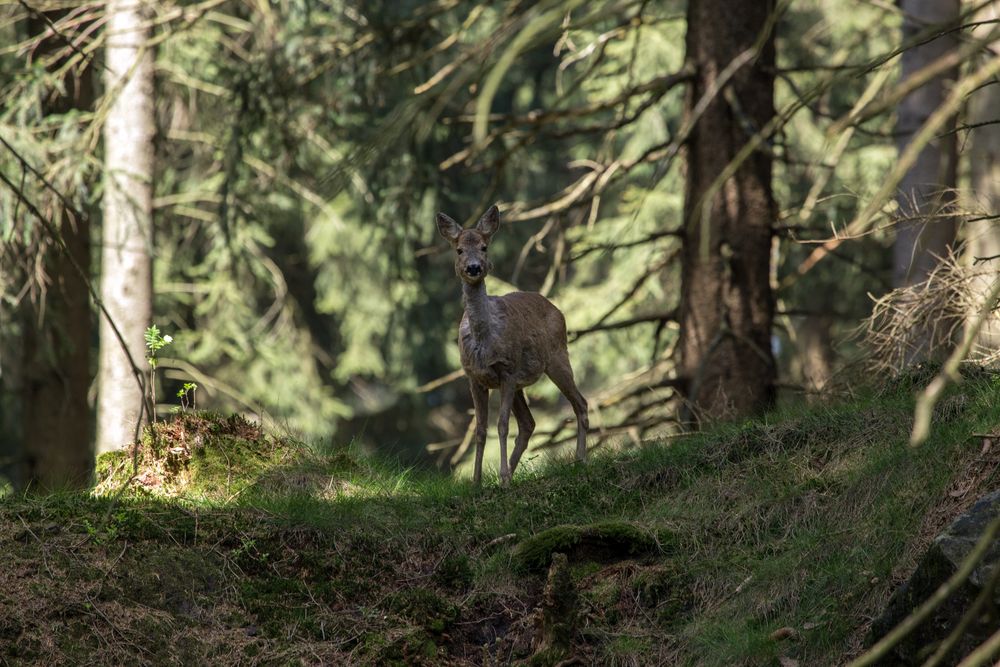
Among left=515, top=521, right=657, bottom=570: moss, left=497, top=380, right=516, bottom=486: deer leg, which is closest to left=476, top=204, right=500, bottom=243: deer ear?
left=497, top=380, right=516, bottom=486: deer leg

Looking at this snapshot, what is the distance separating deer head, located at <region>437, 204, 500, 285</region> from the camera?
7.74 m

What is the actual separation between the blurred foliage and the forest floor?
5.12 feet

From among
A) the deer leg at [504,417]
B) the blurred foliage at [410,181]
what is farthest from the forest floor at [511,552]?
the blurred foliage at [410,181]

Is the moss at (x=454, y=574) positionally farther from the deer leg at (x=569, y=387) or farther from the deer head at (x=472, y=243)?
the deer leg at (x=569, y=387)

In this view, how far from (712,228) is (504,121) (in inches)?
77.4

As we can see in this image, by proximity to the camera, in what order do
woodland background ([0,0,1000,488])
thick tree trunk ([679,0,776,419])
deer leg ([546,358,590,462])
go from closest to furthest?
woodland background ([0,0,1000,488]) < deer leg ([546,358,590,462]) < thick tree trunk ([679,0,776,419])

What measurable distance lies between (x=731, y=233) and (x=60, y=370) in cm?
767

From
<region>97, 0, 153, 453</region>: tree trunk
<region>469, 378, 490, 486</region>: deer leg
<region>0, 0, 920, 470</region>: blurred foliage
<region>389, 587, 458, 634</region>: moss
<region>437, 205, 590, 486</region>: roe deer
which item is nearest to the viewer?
<region>389, 587, 458, 634</region>: moss

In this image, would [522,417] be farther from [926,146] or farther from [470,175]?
[470,175]

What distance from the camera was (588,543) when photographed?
252 inches

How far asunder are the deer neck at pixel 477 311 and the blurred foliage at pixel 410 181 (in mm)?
908

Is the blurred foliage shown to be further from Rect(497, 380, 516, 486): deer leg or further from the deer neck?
Rect(497, 380, 516, 486): deer leg

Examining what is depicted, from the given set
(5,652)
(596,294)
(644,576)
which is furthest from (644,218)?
(5,652)

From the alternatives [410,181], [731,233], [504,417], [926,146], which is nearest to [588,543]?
[504,417]
